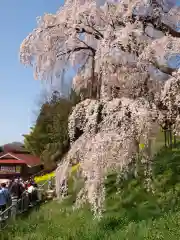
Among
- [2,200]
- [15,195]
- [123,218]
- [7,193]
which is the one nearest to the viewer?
[123,218]

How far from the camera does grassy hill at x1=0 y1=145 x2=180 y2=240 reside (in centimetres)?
842

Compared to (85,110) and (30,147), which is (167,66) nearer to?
(85,110)

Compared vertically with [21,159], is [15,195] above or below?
below

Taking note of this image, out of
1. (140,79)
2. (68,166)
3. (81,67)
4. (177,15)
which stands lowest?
(68,166)

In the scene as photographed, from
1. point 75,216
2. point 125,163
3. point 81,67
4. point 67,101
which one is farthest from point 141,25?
point 67,101

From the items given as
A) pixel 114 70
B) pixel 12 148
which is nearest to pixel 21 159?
pixel 12 148

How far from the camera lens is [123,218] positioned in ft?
31.5

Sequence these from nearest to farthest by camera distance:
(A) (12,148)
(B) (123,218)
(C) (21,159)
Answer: (B) (123,218) < (C) (21,159) < (A) (12,148)

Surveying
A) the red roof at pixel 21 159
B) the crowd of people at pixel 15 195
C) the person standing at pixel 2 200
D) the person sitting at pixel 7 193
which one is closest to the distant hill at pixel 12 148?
the red roof at pixel 21 159

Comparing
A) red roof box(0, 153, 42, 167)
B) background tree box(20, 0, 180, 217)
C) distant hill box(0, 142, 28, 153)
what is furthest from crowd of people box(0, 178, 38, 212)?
distant hill box(0, 142, 28, 153)

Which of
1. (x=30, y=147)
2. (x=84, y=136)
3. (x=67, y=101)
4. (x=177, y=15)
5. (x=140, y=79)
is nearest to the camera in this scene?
(x=84, y=136)

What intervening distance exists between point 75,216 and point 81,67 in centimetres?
538

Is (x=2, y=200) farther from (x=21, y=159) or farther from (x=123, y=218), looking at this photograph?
(x=21, y=159)

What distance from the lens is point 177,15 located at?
38.8 feet
